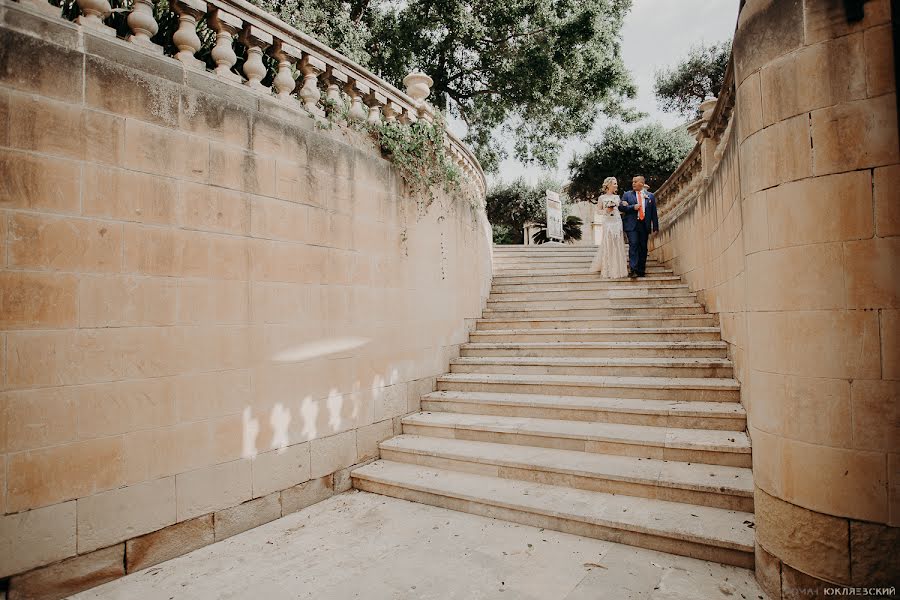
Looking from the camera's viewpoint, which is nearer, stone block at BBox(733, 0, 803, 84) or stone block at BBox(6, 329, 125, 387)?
stone block at BBox(733, 0, 803, 84)

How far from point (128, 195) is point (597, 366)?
4.55 meters

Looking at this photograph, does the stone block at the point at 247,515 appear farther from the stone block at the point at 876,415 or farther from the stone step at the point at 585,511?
the stone block at the point at 876,415

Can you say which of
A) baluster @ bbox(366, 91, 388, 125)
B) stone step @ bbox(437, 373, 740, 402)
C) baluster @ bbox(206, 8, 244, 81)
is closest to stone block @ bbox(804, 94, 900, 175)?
stone step @ bbox(437, 373, 740, 402)

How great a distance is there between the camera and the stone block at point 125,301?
9.37 ft

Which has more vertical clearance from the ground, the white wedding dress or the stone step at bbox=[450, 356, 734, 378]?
the white wedding dress

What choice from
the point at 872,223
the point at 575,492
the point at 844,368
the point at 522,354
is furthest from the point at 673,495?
the point at 522,354

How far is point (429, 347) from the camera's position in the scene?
5.64 m

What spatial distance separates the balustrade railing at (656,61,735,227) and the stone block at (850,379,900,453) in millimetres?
2525

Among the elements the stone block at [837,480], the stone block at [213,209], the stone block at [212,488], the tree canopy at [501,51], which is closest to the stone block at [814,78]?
the stone block at [837,480]

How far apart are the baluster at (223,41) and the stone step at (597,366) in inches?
159

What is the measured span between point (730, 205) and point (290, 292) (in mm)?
3986

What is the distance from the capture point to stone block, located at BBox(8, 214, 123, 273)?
264 cm

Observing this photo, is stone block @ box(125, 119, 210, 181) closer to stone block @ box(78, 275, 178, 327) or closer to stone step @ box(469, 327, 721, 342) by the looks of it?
stone block @ box(78, 275, 178, 327)

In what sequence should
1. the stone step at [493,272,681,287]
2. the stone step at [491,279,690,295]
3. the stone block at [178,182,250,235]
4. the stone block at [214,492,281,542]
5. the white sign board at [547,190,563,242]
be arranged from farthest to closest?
the white sign board at [547,190,563,242], the stone step at [493,272,681,287], the stone step at [491,279,690,295], the stone block at [214,492,281,542], the stone block at [178,182,250,235]
